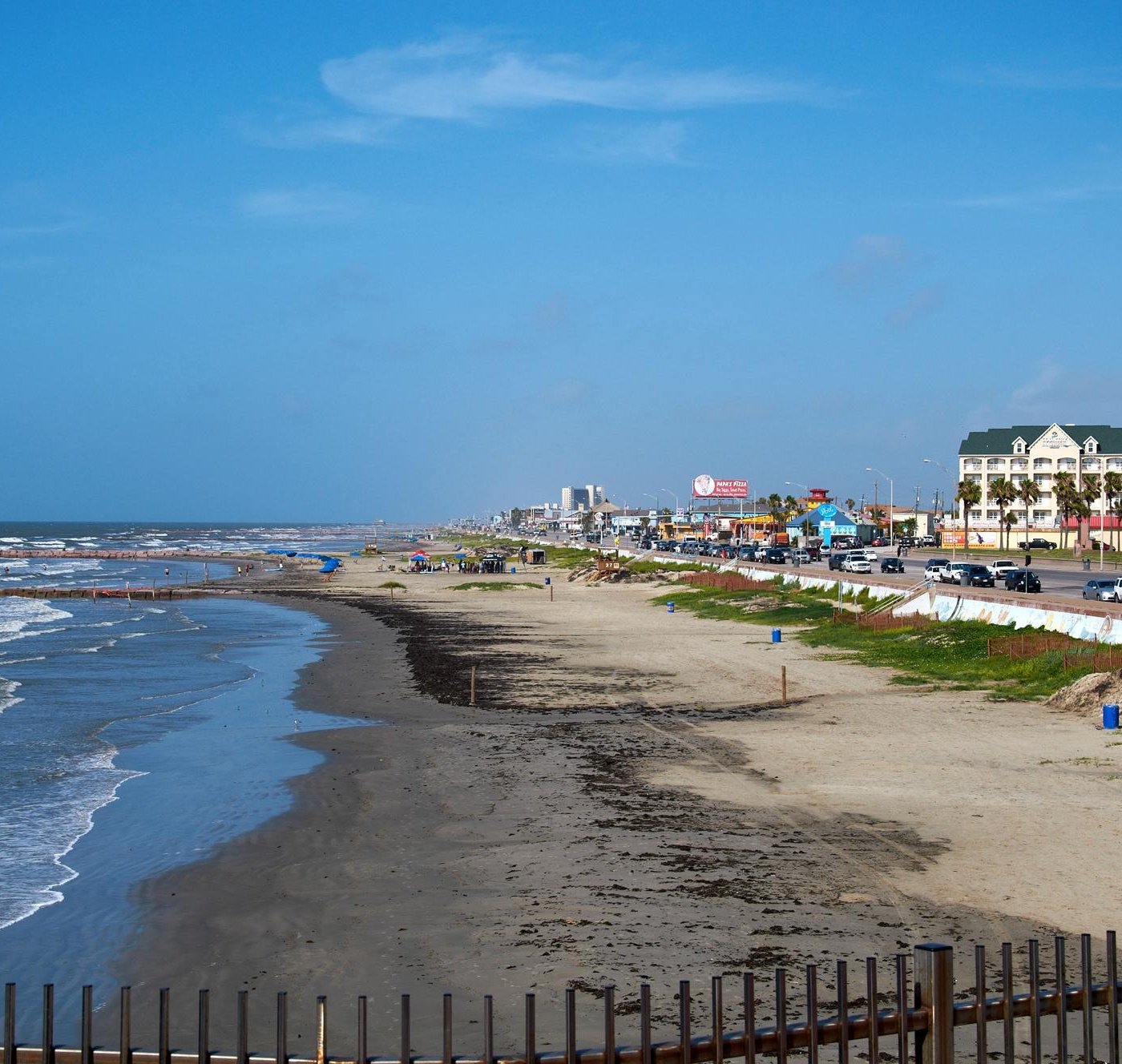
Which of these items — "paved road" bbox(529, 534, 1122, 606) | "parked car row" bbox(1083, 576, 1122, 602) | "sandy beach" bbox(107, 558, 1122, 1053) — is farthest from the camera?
"paved road" bbox(529, 534, 1122, 606)

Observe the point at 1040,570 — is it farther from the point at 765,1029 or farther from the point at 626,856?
the point at 765,1029

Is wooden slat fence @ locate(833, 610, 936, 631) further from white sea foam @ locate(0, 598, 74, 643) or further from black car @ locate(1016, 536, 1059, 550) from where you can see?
black car @ locate(1016, 536, 1059, 550)

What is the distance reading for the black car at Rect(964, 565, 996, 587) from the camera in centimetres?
6209

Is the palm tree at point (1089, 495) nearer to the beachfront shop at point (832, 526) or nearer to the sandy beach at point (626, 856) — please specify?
the beachfront shop at point (832, 526)

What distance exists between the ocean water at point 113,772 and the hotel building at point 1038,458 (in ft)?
375

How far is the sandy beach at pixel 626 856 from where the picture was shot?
1177cm

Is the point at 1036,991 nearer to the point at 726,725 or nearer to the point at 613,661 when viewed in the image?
the point at 726,725

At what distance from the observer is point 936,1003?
18.0 ft

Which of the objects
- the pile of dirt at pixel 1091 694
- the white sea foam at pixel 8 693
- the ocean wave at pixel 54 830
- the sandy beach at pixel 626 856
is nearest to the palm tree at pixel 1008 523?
the pile of dirt at pixel 1091 694

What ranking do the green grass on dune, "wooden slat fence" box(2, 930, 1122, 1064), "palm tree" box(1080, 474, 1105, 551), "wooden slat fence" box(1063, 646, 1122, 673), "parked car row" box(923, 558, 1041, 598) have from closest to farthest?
1. "wooden slat fence" box(2, 930, 1122, 1064)
2. "wooden slat fence" box(1063, 646, 1122, 673)
3. the green grass on dune
4. "parked car row" box(923, 558, 1041, 598)
5. "palm tree" box(1080, 474, 1105, 551)

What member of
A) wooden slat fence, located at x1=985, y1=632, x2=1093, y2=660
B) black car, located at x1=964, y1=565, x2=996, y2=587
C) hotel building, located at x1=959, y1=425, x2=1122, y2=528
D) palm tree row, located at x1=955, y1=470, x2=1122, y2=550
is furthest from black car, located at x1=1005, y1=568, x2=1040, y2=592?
hotel building, located at x1=959, y1=425, x2=1122, y2=528

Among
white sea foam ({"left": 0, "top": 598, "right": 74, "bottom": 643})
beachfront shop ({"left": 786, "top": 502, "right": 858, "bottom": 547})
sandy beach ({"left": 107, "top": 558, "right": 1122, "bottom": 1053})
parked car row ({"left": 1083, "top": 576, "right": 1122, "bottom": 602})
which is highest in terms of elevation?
beachfront shop ({"left": 786, "top": 502, "right": 858, "bottom": 547})

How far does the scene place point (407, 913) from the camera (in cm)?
1391

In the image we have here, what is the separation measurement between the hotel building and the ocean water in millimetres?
114172
